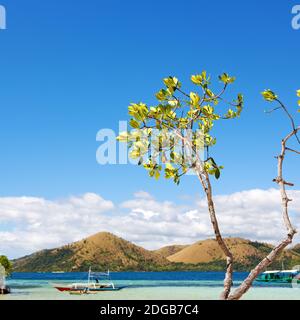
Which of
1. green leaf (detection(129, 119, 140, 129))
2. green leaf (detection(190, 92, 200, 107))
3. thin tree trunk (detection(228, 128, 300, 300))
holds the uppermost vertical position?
green leaf (detection(190, 92, 200, 107))

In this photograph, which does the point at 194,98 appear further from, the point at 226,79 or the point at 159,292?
the point at 159,292

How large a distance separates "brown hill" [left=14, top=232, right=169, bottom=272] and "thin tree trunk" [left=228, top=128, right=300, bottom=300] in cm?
Answer: 17480

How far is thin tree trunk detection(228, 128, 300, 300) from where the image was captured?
3.55 m

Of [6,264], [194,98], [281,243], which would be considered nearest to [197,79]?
[194,98]

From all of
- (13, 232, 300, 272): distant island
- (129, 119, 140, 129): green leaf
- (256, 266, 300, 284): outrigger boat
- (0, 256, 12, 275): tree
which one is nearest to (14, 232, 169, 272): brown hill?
(13, 232, 300, 272): distant island

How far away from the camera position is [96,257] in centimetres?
18138

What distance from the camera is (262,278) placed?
9781cm

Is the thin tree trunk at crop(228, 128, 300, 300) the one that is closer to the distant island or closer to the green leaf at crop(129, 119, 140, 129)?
the green leaf at crop(129, 119, 140, 129)

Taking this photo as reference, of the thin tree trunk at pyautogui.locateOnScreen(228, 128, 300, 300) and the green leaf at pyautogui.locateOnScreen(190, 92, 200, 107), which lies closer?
the thin tree trunk at pyautogui.locateOnScreen(228, 128, 300, 300)

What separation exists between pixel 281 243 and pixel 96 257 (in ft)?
597

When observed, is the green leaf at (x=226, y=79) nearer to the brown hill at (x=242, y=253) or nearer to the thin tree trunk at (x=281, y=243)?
the thin tree trunk at (x=281, y=243)

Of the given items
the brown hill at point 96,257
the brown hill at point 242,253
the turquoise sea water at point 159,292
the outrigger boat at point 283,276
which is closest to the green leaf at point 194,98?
the turquoise sea water at point 159,292
